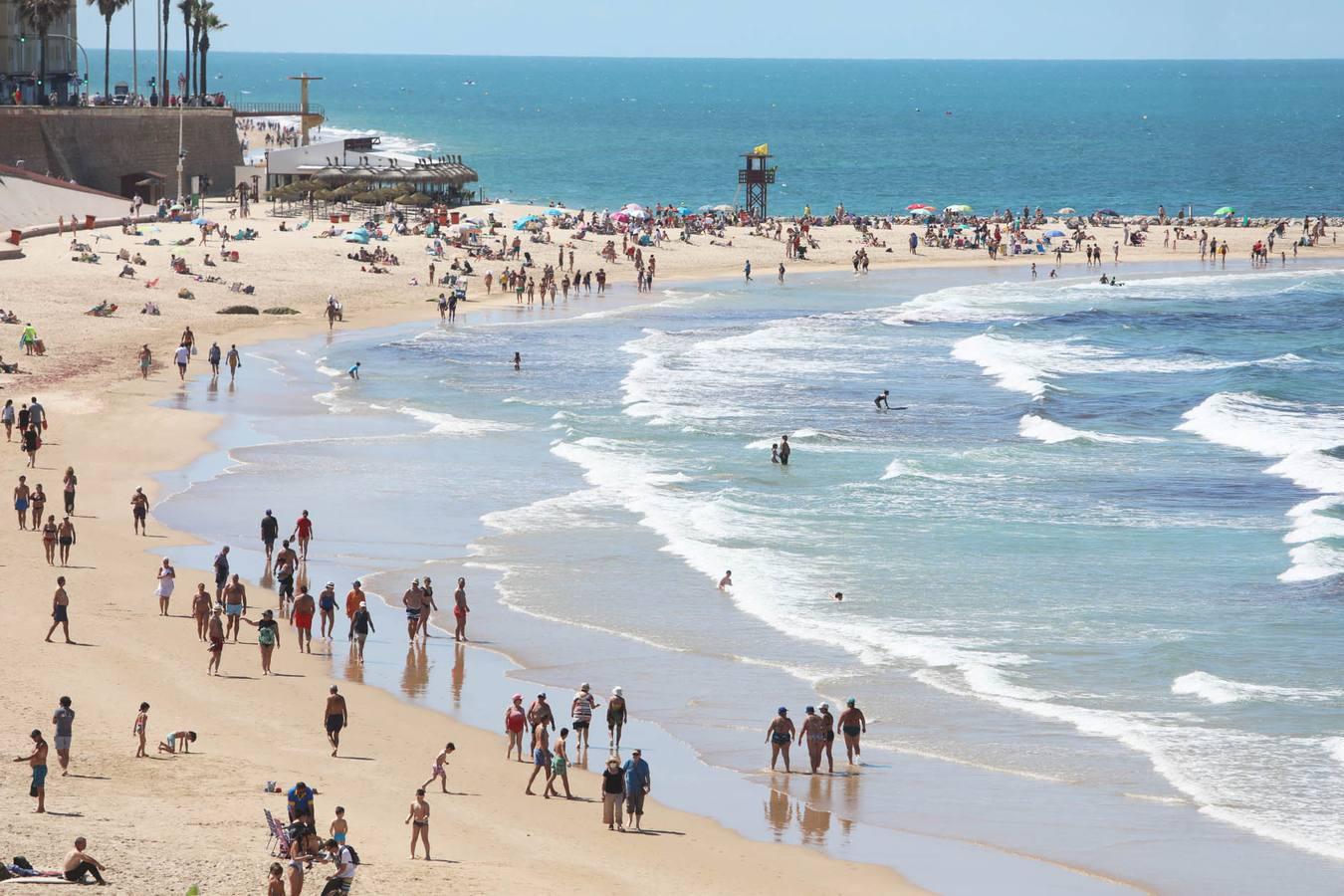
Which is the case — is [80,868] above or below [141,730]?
above

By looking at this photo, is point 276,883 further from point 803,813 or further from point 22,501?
point 22,501

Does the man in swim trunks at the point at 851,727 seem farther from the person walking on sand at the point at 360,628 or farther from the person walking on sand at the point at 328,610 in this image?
the person walking on sand at the point at 328,610

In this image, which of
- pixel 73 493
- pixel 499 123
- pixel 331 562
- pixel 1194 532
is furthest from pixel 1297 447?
pixel 499 123

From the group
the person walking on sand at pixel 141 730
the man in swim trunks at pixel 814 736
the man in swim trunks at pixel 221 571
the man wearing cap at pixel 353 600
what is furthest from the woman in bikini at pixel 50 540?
the man in swim trunks at pixel 814 736

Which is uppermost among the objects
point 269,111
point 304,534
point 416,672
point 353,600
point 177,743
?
point 269,111

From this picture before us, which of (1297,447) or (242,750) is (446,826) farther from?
(1297,447)

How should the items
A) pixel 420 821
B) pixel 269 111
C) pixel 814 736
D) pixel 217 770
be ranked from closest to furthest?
pixel 420 821
pixel 217 770
pixel 814 736
pixel 269 111

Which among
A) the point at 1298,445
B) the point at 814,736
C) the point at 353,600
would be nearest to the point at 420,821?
the point at 814,736
